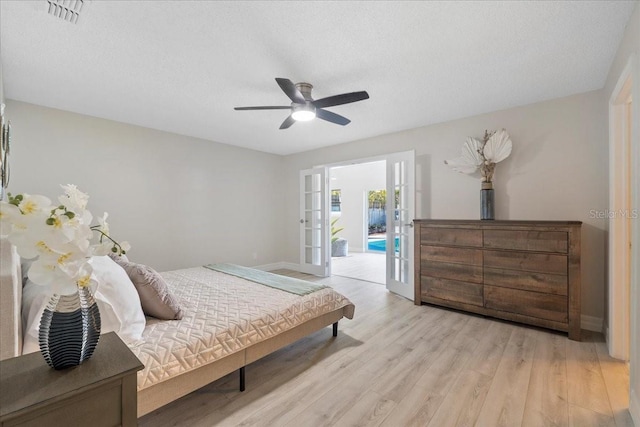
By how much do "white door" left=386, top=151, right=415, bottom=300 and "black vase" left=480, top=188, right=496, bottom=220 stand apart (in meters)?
0.90

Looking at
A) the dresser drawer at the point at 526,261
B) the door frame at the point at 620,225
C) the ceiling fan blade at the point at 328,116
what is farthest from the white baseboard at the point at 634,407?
the ceiling fan blade at the point at 328,116

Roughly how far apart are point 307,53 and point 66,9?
1482mm

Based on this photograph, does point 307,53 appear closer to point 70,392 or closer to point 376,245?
point 70,392

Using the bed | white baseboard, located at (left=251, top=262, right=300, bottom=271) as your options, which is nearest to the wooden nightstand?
the bed

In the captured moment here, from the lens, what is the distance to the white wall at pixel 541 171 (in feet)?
9.16

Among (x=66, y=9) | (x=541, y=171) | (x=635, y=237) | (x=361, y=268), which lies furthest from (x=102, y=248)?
(x=361, y=268)

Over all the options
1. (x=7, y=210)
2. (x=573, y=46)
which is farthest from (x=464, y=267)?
(x=7, y=210)

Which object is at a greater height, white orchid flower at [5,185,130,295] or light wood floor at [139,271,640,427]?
white orchid flower at [5,185,130,295]

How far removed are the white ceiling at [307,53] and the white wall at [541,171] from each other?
0.23 meters

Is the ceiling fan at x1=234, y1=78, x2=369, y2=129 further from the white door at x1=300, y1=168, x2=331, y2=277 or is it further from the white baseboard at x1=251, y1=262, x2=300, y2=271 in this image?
the white baseboard at x1=251, y1=262, x2=300, y2=271

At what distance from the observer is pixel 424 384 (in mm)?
1934

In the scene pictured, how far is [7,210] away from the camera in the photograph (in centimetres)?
77

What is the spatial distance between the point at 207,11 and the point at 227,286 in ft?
6.89

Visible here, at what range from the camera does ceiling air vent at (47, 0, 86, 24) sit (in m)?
1.62
